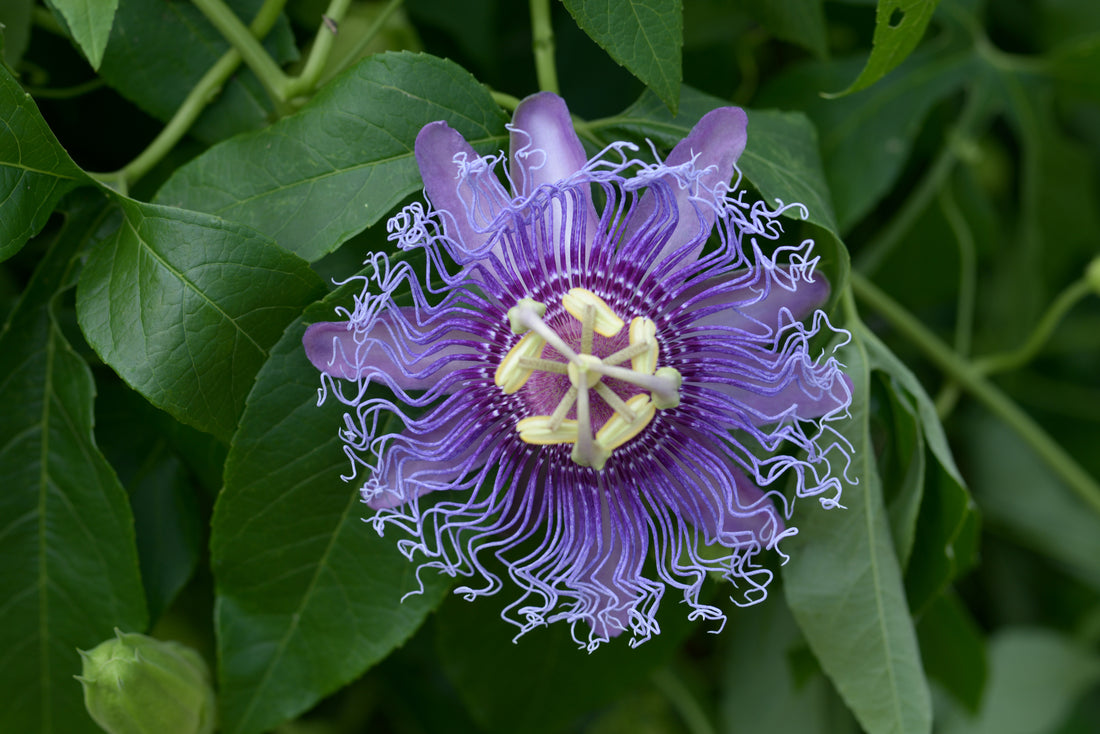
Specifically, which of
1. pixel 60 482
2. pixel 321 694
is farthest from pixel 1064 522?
pixel 60 482

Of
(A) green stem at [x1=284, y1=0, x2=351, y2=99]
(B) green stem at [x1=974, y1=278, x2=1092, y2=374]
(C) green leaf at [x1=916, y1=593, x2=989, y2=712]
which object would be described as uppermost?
(A) green stem at [x1=284, y1=0, x2=351, y2=99]

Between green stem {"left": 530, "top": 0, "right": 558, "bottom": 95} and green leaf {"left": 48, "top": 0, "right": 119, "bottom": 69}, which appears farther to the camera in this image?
green stem {"left": 530, "top": 0, "right": 558, "bottom": 95}

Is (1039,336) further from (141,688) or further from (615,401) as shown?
(141,688)

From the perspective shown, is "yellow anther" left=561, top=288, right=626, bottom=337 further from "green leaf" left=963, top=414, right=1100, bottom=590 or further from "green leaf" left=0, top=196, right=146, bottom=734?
"green leaf" left=963, top=414, right=1100, bottom=590

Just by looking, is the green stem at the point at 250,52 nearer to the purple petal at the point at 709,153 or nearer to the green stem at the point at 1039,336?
the purple petal at the point at 709,153

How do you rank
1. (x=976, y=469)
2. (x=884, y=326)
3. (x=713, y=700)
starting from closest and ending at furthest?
(x=884, y=326)
(x=713, y=700)
(x=976, y=469)

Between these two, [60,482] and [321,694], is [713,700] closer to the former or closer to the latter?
[321,694]

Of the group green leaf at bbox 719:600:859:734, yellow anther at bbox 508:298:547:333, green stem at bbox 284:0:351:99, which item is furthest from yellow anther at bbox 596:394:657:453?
green leaf at bbox 719:600:859:734
